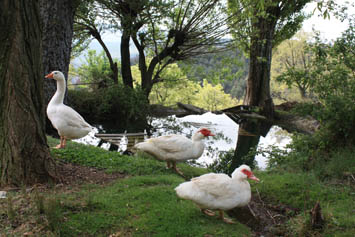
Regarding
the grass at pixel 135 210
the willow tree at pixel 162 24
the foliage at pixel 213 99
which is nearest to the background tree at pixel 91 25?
the willow tree at pixel 162 24

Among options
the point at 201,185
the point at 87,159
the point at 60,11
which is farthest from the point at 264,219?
the point at 60,11

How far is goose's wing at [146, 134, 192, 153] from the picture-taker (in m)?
8.23

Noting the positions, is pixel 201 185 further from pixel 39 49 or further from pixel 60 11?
pixel 60 11

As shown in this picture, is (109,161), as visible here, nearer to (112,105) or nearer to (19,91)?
(19,91)

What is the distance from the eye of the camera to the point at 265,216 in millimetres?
6969

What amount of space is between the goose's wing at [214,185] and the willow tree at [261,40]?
1162cm

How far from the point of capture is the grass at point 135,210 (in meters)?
4.57

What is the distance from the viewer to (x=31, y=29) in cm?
568

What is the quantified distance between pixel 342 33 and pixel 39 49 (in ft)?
35.3

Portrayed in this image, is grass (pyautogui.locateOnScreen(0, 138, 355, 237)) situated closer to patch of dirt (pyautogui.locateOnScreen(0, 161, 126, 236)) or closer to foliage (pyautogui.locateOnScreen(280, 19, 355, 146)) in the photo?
patch of dirt (pyautogui.locateOnScreen(0, 161, 126, 236))

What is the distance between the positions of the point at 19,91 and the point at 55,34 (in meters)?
7.31

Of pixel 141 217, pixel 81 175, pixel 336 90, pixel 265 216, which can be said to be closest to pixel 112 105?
pixel 81 175

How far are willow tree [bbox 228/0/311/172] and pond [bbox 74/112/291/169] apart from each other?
2.05 ft

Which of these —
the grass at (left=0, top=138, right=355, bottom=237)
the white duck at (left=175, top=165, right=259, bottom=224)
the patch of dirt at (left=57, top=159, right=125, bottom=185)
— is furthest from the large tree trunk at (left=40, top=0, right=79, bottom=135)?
the white duck at (left=175, top=165, right=259, bottom=224)
